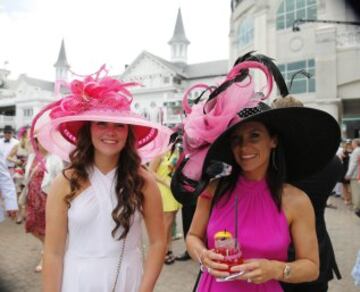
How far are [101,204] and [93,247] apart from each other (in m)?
0.23

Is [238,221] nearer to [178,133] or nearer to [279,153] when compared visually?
[279,153]

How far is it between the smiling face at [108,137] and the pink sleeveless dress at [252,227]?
649 mm

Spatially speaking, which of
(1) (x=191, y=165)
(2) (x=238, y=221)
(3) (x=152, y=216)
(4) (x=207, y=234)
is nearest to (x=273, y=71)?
(1) (x=191, y=165)

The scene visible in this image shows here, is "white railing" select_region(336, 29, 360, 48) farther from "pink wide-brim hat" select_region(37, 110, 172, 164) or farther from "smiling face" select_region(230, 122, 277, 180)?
"smiling face" select_region(230, 122, 277, 180)

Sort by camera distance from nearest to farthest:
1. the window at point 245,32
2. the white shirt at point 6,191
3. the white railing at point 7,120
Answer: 1. the white shirt at point 6,191
2. the window at point 245,32
3. the white railing at point 7,120

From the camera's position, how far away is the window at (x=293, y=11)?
23.2 m

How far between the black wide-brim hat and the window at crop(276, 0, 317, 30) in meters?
24.3

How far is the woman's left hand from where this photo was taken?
4.41 ft

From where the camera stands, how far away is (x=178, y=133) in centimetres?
229

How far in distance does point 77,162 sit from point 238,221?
0.96 meters

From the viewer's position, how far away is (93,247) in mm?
1861

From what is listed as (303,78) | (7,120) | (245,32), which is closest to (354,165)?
(303,78)

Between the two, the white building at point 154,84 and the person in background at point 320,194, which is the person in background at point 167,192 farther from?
the white building at point 154,84

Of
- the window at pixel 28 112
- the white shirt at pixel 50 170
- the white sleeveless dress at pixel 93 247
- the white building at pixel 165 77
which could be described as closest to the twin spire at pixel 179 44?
the white building at pixel 165 77
